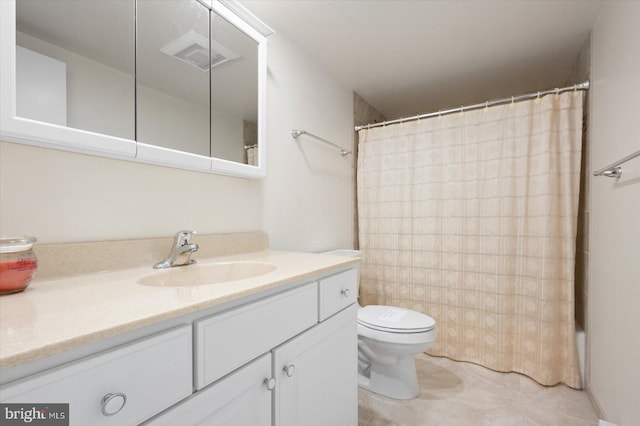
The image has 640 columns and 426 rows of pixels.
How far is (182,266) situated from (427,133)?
1917mm

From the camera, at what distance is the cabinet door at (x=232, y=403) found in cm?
59

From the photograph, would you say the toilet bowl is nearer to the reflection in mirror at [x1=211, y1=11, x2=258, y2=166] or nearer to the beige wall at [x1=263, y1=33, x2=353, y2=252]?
the beige wall at [x1=263, y1=33, x2=353, y2=252]

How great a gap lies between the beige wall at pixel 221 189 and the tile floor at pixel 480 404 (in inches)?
40.9

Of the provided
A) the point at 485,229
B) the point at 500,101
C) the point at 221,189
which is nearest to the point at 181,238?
the point at 221,189

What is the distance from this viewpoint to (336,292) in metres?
1.12

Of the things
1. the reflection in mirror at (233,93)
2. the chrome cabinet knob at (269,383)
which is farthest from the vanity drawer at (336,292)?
the reflection in mirror at (233,93)

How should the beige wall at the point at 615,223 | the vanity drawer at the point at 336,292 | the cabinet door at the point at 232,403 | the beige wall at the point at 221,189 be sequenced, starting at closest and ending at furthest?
1. the cabinet door at the point at 232,403
2. the beige wall at the point at 221,189
3. the vanity drawer at the point at 336,292
4. the beige wall at the point at 615,223

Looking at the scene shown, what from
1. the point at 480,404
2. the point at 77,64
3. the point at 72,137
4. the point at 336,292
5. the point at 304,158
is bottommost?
the point at 480,404

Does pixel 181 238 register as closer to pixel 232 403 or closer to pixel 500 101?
pixel 232 403

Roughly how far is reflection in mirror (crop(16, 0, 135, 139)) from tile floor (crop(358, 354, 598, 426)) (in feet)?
5.76

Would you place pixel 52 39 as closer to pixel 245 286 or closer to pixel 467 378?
pixel 245 286

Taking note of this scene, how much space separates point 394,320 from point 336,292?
2.38 feet

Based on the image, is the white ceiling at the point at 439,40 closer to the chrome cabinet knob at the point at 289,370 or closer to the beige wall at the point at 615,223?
the beige wall at the point at 615,223

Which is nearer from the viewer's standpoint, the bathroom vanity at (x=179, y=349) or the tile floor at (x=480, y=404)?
the bathroom vanity at (x=179, y=349)
